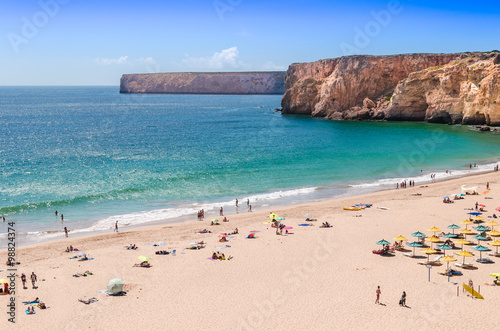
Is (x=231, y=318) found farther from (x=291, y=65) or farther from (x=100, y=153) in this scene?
(x=291, y=65)

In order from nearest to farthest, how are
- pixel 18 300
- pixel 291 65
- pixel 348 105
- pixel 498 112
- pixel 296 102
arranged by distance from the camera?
pixel 18 300
pixel 498 112
pixel 348 105
pixel 296 102
pixel 291 65

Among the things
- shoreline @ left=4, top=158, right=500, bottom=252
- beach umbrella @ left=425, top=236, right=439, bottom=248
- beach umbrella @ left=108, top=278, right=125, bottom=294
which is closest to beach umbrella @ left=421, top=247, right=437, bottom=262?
beach umbrella @ left=425, top=236, right=439, bottom=248

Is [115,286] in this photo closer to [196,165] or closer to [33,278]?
[33,278]

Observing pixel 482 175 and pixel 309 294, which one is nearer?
pixel 309 294

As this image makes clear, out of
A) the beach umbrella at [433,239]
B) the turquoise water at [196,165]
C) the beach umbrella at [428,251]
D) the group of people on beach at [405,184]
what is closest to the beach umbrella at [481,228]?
the beach umbrella at [433,239]

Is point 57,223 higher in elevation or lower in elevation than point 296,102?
lower

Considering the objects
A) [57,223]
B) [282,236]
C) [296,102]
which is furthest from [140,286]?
[296,102]

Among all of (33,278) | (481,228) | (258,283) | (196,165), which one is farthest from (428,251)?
(196,165)
